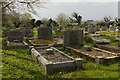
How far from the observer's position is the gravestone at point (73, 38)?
14.1 m

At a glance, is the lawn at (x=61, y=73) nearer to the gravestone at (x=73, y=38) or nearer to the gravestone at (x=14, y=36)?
the gravestone at (x=73, y=38)

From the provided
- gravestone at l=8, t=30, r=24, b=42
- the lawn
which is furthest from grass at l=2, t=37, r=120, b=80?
gravestone at l=8, t=30, r=24, b=42

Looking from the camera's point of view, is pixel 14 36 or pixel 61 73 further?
pixel 14 36

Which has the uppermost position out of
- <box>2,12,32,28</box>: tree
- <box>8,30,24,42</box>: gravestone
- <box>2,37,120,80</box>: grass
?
<box>2,12,32,28</box>: tree

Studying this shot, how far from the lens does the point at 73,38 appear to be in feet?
46.4

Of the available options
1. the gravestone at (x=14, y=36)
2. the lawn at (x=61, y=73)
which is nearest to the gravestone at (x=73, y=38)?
the lawn at (x=61, y=73)

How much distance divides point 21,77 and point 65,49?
22.7ft

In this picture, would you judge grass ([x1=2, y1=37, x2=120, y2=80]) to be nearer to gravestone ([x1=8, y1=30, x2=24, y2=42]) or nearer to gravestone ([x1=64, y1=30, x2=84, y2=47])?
gravestone ([x1=64, y1=30, x2=84, y2=47])

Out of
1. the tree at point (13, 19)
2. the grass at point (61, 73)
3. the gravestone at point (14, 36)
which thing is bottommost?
the grass at point (61, 73)

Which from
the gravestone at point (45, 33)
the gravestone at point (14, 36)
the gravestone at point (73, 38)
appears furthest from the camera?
the gravestone at point (14, 36)

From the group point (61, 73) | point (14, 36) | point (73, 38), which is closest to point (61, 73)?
point (61, 73)

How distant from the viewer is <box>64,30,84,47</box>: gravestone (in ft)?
46.1

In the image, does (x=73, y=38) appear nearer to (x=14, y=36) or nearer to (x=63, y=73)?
(x=63, y=73)

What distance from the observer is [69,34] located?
46.2ft
